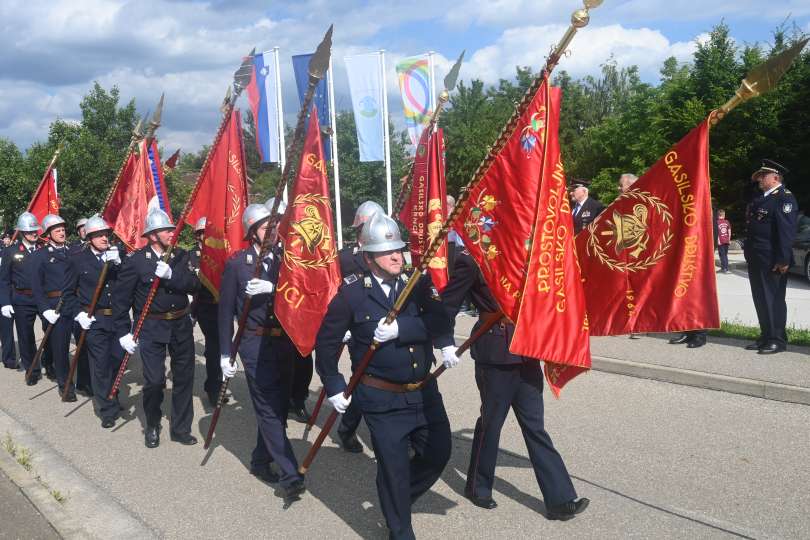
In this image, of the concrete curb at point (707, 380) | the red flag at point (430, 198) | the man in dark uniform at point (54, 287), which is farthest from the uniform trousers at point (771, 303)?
the man in dark uniform at point (54, 287)

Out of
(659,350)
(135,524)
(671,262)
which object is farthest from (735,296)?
(135,524)

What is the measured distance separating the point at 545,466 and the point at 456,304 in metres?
1.14

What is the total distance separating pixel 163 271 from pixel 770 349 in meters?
6.50

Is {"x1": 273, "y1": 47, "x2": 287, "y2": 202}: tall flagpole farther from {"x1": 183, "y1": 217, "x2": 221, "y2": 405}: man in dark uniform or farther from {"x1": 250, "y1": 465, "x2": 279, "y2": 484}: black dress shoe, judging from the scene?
{"x1": 250, "y1": 465, "x2": 279, "y2": 484}: black dress shoe

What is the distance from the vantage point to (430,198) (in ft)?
27.0

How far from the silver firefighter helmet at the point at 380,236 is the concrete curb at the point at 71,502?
2300 mm

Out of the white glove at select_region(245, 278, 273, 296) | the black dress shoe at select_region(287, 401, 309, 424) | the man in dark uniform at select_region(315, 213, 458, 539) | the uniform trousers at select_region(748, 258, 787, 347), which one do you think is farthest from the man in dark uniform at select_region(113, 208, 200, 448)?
the uniform trousers at select_region(748, 258, 787, 347)

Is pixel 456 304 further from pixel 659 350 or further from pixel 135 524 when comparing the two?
pixel 659 350

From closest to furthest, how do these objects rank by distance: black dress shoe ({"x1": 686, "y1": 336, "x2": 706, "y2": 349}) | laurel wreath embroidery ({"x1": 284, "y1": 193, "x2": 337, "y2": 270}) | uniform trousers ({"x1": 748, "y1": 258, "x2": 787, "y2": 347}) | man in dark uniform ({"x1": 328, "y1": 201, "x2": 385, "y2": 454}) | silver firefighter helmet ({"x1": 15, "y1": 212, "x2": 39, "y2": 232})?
laurel wreath embroidery ({"x1": 284, "y1": 193, "x2": 337, "y2": 270})
man in dark uniform ({"x1": 328, "y1": 201, "x2": 385, "y2": 454})
uniform trousers ({"x1": 748, "y1": 258, "x2": 787, "y2": 347})
black dress shoe ({"x1": 686, "y1": 336, "x2": 706, "y2": 349})
silver firefighter helmet ({"x1": 15, "y1": 212, "x2": 39, "y2": 232})

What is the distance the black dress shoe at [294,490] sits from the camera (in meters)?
5.14

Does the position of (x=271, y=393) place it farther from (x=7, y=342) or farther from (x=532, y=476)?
(x=7, y=342)

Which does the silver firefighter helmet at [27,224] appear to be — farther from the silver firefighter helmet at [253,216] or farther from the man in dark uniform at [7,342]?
the silver firefighter helmet at [253,216]

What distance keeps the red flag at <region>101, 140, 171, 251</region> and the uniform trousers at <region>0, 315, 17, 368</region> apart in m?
2.74

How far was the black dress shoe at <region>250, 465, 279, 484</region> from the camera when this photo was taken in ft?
18.3
